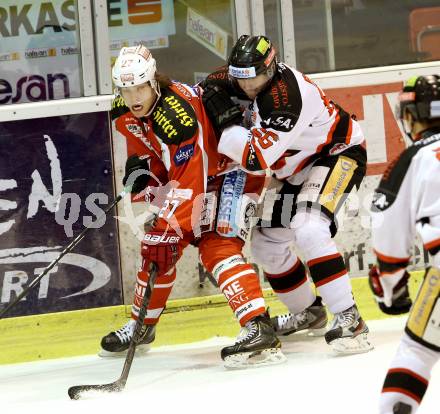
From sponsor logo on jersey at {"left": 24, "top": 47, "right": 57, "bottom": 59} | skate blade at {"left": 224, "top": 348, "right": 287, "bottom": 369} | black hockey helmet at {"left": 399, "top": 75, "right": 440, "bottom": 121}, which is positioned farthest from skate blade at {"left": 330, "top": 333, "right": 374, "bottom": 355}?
sponsor logo on jersey at {"left": 24, "top": 47, "right": 57, "bottom": 59}

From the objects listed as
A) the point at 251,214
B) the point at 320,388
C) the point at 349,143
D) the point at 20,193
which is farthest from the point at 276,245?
the point at 20,193

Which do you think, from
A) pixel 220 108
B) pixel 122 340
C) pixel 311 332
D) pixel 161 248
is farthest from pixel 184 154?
pixel 311 332

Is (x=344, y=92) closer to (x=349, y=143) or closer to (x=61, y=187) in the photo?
(x=349, y=143)

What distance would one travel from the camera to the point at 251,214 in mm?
4250

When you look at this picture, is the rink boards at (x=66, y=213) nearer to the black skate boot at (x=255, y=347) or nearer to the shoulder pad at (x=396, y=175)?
the black skate boot at (x=255, y=347)

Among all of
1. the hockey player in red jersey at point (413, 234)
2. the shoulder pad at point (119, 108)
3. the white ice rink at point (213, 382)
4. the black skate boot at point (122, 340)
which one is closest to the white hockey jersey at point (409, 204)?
the hockey player in red jersey at point (413, 234)

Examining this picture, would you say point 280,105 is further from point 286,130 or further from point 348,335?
point 348,335

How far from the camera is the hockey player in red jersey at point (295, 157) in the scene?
13.1 feet

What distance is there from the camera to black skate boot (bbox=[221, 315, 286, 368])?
3914 millimetres

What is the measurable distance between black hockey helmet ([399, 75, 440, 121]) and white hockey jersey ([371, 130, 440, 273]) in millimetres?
55

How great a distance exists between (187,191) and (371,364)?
0.91 metres

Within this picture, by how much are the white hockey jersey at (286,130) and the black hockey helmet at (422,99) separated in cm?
125

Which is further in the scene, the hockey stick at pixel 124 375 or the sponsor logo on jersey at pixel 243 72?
the sponsor logo on jersey at pixel 243 72

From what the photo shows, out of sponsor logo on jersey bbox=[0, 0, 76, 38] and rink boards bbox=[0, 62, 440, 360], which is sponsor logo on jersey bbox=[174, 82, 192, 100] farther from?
sponsor logo on jersey bbox=[0, 0, 76, 38]
